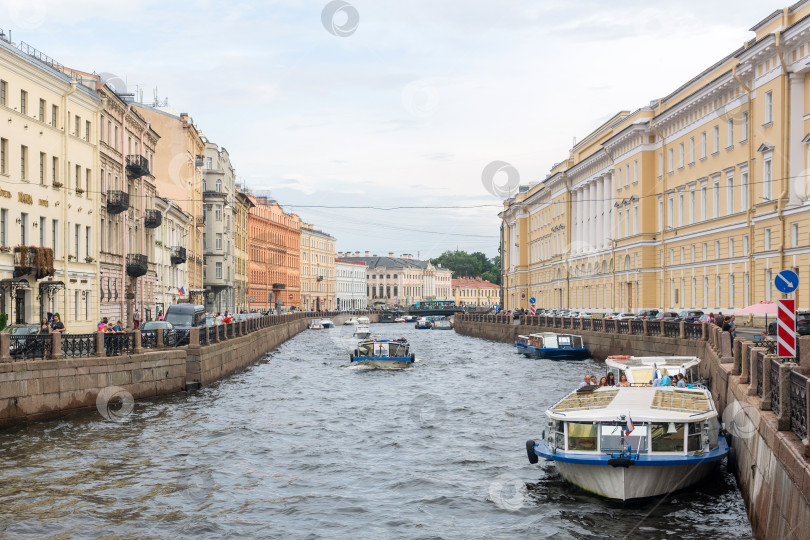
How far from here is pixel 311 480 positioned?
1928 cm

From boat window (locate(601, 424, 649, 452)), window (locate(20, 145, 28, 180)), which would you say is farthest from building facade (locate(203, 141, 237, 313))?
boat window (locate(601, 424, 649, 452))

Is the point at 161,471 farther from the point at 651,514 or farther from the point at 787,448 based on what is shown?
the point at 787,448

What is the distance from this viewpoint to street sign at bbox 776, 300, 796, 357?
61.1 ft

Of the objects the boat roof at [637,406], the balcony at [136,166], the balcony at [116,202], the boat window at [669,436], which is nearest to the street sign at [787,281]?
the boat roof at [637,406]

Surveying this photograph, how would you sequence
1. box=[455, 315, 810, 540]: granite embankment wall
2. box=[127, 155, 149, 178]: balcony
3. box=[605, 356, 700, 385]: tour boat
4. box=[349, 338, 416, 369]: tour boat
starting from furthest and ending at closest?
box=[127, 155, 149, 178]: balcony < box=[349, 338, 416, 369]: tour boat < box=[605, 356, 700, 385]: tour boat < box=[455, 315, 810, 540]: granite embankment wall

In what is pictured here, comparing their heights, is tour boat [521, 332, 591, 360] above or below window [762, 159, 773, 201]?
below

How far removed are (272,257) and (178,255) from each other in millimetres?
66867

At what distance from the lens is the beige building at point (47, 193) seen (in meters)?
35.7

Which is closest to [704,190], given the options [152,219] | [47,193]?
[152,219]

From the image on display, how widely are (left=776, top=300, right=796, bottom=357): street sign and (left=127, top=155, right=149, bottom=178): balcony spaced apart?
3996 cm

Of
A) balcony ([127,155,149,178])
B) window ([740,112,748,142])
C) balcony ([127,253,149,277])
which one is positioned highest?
window ([740,112,748,142])

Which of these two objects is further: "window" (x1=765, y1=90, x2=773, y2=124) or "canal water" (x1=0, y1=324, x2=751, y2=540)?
"window" (x1=765, y1=90, x2=773, y2=124)

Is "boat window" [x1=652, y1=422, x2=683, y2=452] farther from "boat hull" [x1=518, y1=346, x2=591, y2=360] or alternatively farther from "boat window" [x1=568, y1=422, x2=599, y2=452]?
"boat hull" [x1=518, y1=346, x2=591, y2=360]

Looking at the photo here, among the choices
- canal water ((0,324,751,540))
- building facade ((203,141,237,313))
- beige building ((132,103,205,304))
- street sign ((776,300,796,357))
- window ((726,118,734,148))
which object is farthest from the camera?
building facade ((203,141,237,313))
